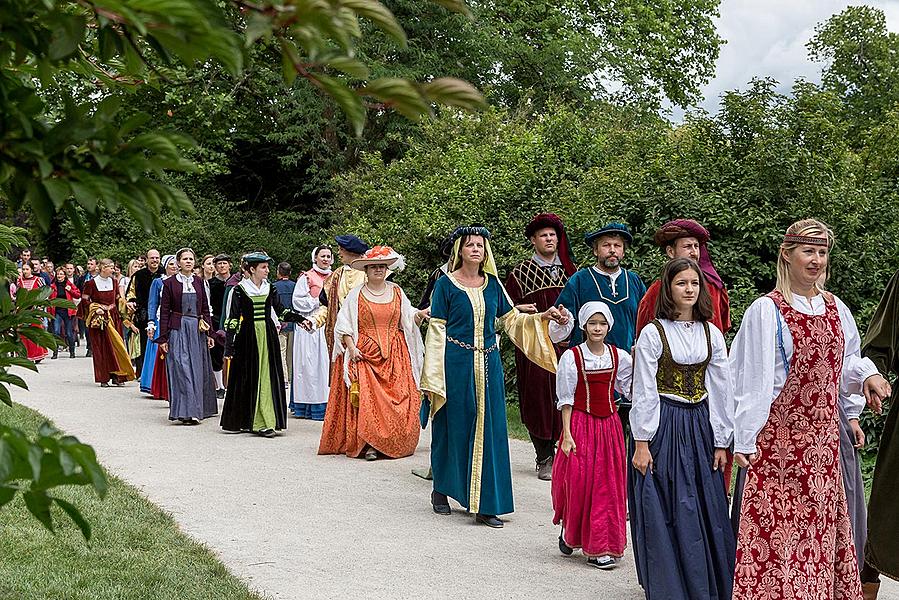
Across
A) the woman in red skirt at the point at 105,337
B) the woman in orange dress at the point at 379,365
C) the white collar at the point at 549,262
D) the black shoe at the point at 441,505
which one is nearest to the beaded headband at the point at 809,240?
the black shoe at the point at 441,505

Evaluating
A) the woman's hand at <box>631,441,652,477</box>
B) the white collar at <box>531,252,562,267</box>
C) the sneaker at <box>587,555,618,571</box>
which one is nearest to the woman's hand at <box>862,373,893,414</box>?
the woman's hand at <box>631,441,652,477</box>

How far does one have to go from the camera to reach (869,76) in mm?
41125

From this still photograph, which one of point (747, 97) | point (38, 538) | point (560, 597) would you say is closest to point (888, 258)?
point (747, 97)

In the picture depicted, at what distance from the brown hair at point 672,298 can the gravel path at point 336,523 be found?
1.61 m

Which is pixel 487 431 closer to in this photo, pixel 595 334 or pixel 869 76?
pixel 595 334

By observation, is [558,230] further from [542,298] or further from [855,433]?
[855,433]

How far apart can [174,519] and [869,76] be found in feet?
128

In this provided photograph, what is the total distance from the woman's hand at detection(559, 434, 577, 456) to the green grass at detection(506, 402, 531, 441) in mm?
4955

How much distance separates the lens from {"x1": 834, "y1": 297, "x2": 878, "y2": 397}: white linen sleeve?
5574mm

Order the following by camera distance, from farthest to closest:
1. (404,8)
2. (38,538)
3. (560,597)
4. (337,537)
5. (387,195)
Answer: (404,8) → (387,195) → (337,537) → (38,538) → (560,597)

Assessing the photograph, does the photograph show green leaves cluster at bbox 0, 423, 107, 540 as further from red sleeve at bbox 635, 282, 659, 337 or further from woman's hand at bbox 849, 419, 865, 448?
red sleeve at bbox 635, 282, 659, 337

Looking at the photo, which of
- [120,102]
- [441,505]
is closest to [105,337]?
[441,505]

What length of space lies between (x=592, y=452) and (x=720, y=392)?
129cm

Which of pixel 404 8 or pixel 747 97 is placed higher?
pixel 404 8
